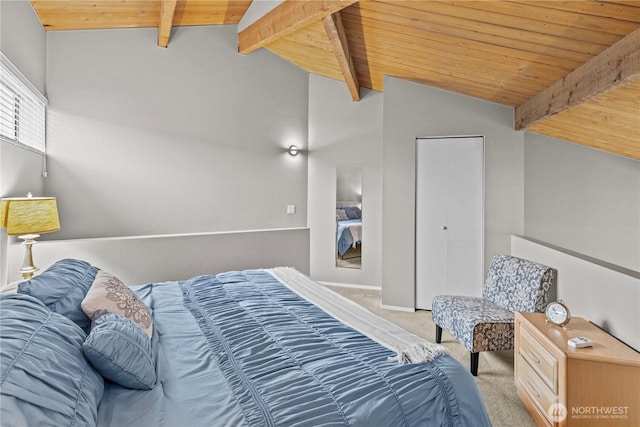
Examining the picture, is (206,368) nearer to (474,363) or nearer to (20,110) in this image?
(474,363)

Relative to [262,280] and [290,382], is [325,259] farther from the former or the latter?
[290,382]

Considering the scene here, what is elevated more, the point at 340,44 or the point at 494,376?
the point at 340,44

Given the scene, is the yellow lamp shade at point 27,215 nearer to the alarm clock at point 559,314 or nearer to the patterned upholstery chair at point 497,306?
the patterned upholstery chair at point 497,306

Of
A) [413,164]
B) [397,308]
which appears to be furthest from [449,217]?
[397,308]

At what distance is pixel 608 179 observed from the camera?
12.9ft

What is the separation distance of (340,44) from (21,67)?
8.37ft

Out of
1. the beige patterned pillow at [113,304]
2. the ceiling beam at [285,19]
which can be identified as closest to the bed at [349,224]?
the ceiling beam at [285,19]

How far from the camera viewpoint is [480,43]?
2883mm

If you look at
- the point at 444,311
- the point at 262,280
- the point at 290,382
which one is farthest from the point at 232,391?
the point at 444,311

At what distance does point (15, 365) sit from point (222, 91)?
12.3ft

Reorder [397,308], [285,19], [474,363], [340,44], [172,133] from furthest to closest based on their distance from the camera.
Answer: [397,308] → [172,133] → [340,44] → [285,19] → [474,363]

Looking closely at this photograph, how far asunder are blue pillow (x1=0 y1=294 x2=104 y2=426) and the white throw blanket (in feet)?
3.60

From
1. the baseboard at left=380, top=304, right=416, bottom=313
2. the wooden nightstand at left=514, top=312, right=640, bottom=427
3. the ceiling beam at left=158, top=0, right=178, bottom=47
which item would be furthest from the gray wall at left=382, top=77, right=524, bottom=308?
the ceiling beam at left=158, top=0, right=178, bottom=47

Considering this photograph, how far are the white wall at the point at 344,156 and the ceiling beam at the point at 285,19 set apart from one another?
3.88 ft
